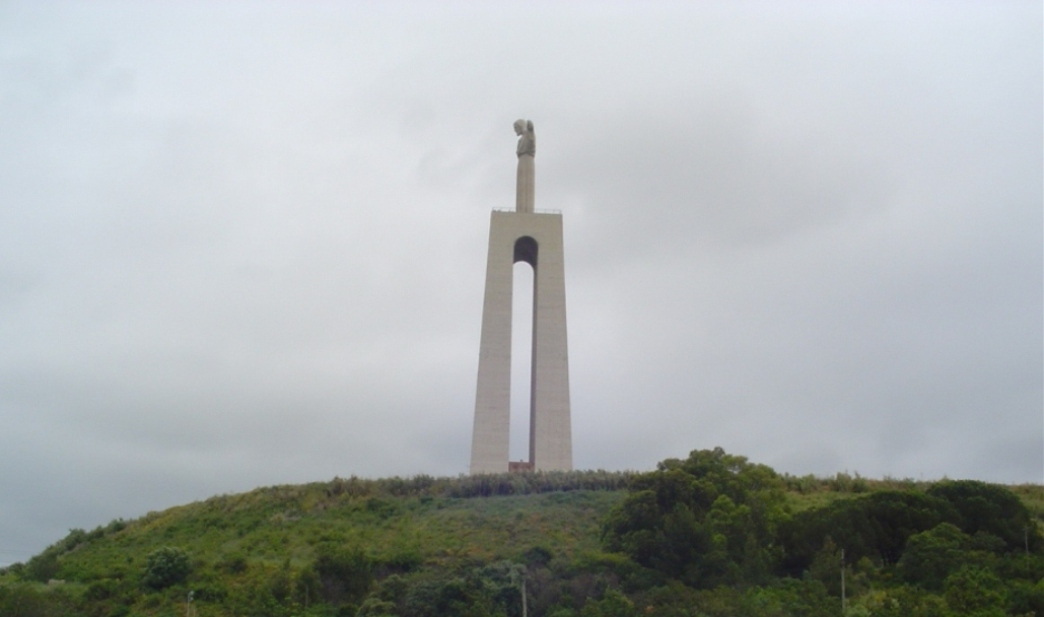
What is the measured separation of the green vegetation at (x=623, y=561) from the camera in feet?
54.0

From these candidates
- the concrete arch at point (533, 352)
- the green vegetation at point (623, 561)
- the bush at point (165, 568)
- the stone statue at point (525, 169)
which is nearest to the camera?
the green vegetation at point (623, 561)

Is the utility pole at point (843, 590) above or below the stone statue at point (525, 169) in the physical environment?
below

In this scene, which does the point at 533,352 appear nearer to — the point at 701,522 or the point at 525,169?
the point at 525,169

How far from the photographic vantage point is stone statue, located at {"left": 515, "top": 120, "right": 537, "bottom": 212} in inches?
1262

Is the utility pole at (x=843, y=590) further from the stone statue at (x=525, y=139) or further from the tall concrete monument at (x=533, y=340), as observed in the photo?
the stone statue at (x=525, y=139)

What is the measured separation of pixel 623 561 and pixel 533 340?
12.8 m

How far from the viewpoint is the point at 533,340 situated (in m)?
30.2

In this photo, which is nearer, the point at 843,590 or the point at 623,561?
the point at 843,590

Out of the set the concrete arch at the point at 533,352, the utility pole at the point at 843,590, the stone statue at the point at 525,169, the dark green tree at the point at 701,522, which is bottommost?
the utility pole at the point at 843,590

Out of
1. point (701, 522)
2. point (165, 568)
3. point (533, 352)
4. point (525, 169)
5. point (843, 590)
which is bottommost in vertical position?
point (843, 590)

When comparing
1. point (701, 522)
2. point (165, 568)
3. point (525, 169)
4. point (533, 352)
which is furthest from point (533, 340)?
point (165, 568)

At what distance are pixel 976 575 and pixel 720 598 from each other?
4.07m

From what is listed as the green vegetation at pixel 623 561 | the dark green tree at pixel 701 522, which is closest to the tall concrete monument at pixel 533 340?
the green vegetation at pixel 623 561

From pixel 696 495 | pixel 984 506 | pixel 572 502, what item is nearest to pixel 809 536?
pixel 696 495
